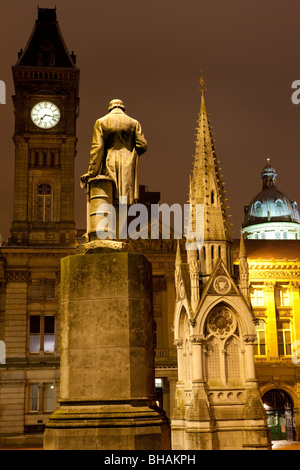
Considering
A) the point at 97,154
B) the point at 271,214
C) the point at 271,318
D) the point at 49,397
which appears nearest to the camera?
the point at 97,154

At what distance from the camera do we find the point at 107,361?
417 inches

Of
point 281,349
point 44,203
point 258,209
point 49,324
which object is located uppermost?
point 258,209

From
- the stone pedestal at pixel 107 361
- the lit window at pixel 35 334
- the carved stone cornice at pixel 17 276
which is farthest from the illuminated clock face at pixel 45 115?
the stone pedestal at pixel 107 361

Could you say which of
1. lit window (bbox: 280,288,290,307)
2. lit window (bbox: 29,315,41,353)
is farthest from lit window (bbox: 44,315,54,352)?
lit window (bbox: 280,288,290,307)

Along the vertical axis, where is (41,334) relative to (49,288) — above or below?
below

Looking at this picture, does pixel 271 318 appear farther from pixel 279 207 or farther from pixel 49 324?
pixel 279 207

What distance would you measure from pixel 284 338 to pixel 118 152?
48.0 metres

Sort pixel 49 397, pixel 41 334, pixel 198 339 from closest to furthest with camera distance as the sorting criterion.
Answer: pixel 198 339 < pixel 49 397 < pixel 41 334

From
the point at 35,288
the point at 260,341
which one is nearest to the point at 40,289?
the point at 35,288

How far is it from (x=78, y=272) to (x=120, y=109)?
3.57m

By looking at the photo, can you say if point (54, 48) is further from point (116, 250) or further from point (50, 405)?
point (116, 250)

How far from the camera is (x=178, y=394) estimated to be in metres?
41.7

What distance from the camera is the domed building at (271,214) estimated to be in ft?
343

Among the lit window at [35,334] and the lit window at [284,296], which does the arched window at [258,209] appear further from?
the lit window at [35,334]
